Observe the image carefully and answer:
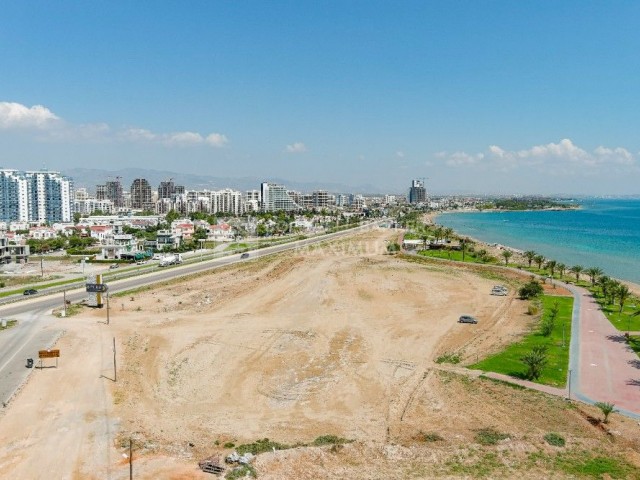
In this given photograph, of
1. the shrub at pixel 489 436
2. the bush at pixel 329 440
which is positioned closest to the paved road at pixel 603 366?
the shrub at pixel 489 436

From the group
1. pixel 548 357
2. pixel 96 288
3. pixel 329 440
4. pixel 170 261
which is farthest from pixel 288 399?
pixel 170 261

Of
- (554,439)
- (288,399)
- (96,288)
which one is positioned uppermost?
(96,288)

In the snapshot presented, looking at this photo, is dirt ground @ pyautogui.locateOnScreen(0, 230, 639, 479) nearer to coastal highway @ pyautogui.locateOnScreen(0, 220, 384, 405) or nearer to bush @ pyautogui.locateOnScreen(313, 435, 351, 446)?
bush @ pyautogui.locateOnScreen(313, 435, 351, 446)

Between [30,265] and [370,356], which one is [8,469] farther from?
[30,265]

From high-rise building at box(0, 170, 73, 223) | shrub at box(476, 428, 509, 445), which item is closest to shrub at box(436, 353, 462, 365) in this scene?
shrub at box(476, 428, 509, 445)

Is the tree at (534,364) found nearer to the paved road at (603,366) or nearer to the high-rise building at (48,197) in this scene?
the paved road at (603,366)

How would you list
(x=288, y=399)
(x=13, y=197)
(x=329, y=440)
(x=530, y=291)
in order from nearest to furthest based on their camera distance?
1. (x=329, y=440)
2. (x=288, y=399)
3. (x=530, y=291)
4. (x=13, y=197)

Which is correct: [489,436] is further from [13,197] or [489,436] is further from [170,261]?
[13,197]
